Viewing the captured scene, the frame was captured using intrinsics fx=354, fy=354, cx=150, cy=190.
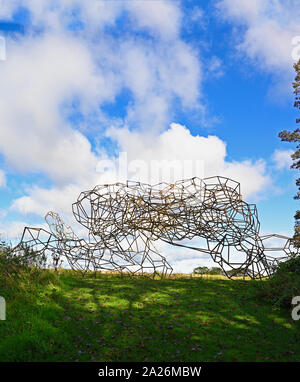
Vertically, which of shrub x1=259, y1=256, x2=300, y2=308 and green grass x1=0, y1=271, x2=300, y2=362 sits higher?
shrub x1=259, y1=256, x2=300, y2=308

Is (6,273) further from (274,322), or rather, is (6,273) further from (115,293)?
(274,322)

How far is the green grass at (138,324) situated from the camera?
18.8ft

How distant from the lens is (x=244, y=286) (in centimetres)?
1027

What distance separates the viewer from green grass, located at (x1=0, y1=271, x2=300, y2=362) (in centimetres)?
573

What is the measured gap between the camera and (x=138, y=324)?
6.88 meters

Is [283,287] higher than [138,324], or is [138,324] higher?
[283,287]

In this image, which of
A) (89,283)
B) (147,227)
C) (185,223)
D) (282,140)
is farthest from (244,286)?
(282,140)

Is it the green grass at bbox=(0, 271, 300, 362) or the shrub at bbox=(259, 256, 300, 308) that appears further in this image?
the shrub at bbox=(259, 256, 300, 308)

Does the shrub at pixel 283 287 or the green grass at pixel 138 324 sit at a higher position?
the shrub at pixel 283 287

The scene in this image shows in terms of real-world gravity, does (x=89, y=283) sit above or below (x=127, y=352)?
above

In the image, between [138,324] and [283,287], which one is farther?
[283,287]

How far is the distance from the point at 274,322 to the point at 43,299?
4.87m

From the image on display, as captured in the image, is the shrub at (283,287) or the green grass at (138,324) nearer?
the green grass at (138,324)
